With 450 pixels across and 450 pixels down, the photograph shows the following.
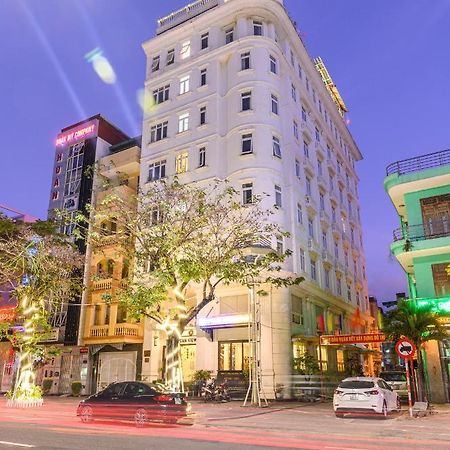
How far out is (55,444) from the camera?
10.3 meters

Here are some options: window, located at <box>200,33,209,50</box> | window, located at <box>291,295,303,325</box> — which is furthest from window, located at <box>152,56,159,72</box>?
window, located at <box>291,295,303,325</box>

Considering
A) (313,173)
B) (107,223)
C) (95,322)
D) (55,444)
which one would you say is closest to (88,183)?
(107,223)

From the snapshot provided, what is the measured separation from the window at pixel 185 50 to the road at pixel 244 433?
30042 millimetres

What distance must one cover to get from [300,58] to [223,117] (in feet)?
38.0

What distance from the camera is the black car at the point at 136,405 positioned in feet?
48.1

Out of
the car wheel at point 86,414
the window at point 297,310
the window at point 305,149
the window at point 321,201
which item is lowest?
the car wheel at point 86,414

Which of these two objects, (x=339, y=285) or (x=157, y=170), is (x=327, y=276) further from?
(x=157, y=170)

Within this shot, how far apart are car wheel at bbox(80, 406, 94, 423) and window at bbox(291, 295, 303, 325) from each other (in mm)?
16434

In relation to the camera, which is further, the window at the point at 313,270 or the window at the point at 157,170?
the window at the point at 157,170

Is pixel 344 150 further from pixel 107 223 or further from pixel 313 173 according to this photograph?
pixel 107 223

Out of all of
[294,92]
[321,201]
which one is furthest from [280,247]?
[294,92]

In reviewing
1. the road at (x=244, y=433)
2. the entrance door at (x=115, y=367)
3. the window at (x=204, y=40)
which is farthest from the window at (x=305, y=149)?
the road at (x=244, y=433)

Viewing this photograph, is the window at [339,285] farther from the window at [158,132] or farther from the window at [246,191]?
the window at [158,132]

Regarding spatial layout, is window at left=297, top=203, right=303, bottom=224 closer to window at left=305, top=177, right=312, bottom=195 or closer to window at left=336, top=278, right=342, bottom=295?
window at left=305, top=177, right=312, bottom=195
